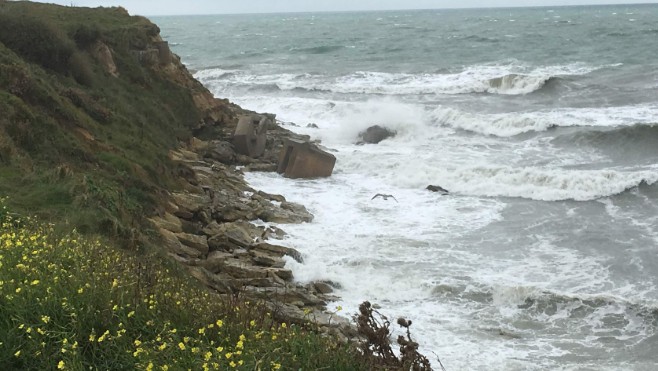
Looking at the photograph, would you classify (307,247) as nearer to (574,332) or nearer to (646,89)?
(574,332)

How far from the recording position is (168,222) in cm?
1412

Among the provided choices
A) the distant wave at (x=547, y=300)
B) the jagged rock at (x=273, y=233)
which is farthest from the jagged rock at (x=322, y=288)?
the jagged rock at (x=273, y=233)

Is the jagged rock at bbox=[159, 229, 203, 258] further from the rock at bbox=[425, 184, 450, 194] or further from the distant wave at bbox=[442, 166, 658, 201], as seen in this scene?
the distant wave at bbox=[442, 166, 658, 201]

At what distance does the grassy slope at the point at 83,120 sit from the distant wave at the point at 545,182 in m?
10.1

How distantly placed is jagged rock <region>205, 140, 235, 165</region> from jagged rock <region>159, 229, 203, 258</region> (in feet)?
32.2

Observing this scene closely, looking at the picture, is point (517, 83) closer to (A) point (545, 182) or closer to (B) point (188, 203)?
(A) point (545, 182)

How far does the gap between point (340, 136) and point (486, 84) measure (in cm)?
1673

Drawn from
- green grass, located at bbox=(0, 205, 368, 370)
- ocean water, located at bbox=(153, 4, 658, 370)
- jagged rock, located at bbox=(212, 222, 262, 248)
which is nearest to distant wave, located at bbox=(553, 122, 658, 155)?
ocean water, located at bbox=(153, 4, 658, 370)

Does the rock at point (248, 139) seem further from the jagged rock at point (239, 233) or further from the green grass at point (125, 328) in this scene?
the green grass at point (125, 328)

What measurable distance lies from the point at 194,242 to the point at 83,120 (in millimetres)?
5257

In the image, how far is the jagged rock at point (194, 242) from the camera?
45.1 feet

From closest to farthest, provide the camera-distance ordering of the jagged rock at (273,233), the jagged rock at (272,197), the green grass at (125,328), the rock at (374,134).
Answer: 1. the green grass at (125,328)
2. the jagged rock at (273,233)
3. the jagged rock at (272,197)
4. the rock at (374,134)

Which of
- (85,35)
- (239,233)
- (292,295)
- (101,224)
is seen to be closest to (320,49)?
(85,35)

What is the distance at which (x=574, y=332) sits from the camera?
12.4 meters
